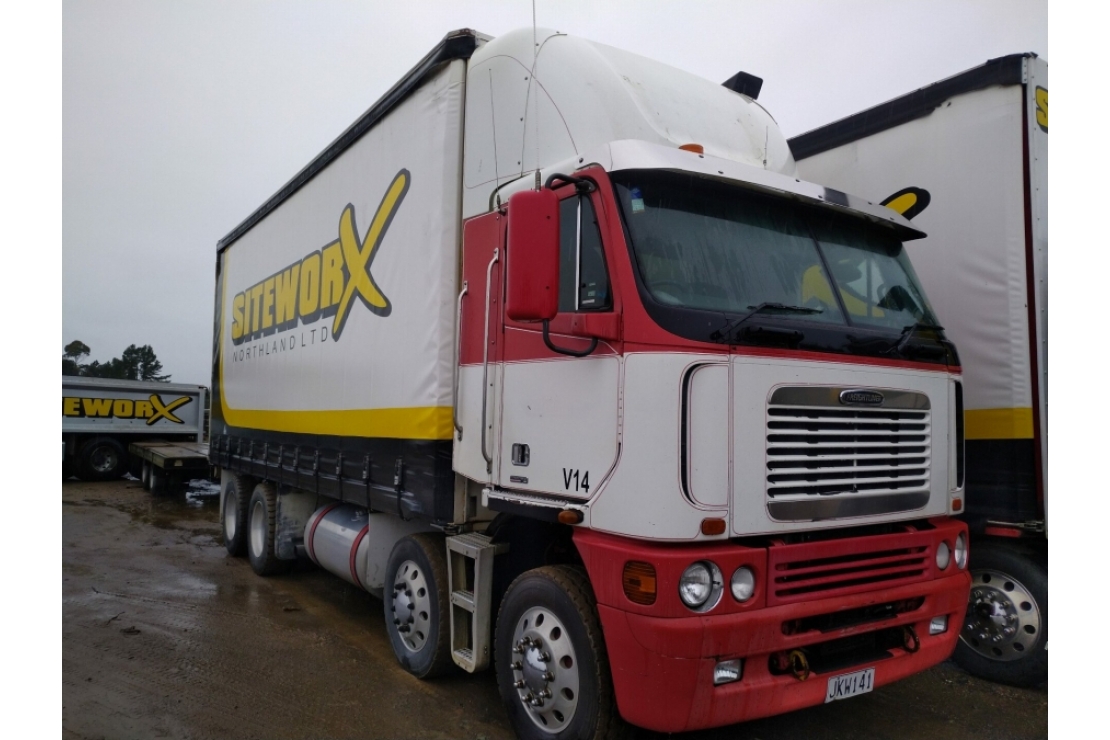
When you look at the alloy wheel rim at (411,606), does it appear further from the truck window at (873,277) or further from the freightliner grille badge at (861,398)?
the truck window at (873,277)

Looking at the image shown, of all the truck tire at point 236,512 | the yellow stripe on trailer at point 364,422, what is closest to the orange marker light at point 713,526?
the yellow stripe on trailer at point 364,422

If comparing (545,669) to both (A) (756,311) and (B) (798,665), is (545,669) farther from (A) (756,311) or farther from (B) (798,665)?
(A) (756,311)

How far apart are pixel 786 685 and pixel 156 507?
47.9 ft

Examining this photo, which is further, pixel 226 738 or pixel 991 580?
pixel 991 580

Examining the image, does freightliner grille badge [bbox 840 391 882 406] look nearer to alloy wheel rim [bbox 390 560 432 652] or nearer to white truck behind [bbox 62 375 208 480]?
alloy wheel rim [bbox 390 560 432 652]

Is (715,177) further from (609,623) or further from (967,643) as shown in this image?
(967,643)

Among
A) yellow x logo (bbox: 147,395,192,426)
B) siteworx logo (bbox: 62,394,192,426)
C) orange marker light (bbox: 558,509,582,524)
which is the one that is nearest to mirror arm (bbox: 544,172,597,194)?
orange marker light (bbox: 558,509,582,524)

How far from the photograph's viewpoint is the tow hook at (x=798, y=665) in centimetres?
Result: 348

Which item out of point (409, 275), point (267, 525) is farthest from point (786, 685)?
point (267, 525)

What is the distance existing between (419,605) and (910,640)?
296 cm

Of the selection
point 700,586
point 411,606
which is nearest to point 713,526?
point 700,586

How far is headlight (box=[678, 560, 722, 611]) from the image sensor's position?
327cm

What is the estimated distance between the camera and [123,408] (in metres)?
19.1

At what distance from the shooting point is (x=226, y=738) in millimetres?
4324
